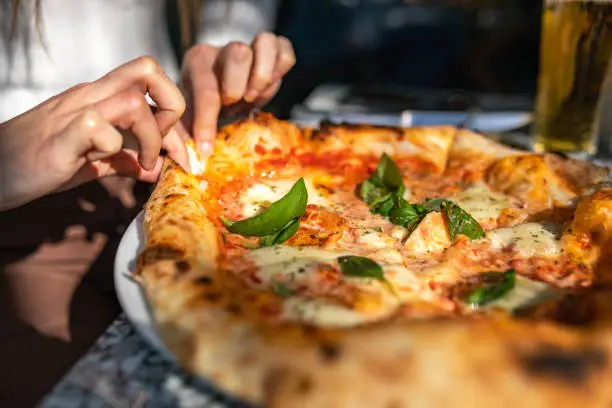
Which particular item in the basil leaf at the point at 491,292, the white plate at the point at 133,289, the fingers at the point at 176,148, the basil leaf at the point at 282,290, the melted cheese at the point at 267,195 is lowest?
the melted cheese at the point at 267,195

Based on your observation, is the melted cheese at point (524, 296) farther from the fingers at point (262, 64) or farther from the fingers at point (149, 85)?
the fingers at point (262, 64)

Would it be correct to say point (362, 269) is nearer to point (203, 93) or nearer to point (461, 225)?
point (461, 225)

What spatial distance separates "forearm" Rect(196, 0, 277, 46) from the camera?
262cm

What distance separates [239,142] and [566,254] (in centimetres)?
76

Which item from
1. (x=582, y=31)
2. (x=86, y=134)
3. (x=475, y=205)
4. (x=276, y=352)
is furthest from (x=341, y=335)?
(x=582, y=31)

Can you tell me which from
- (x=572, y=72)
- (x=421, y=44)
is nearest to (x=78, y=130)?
(x=572, y=72)

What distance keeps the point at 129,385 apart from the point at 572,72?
1.58 m

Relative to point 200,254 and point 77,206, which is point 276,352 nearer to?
point 200,254

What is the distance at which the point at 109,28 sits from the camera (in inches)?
76.0

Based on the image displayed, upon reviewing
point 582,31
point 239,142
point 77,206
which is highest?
point 582,31

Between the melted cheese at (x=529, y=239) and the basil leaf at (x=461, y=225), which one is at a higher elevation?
the basil leaf at (x=461, y=225)

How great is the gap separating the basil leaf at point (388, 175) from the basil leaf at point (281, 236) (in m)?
0.33

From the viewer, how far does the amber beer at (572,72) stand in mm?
1702

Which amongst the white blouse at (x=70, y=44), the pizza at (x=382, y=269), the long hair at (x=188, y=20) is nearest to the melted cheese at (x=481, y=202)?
the pizza at (x=382, y=269)
